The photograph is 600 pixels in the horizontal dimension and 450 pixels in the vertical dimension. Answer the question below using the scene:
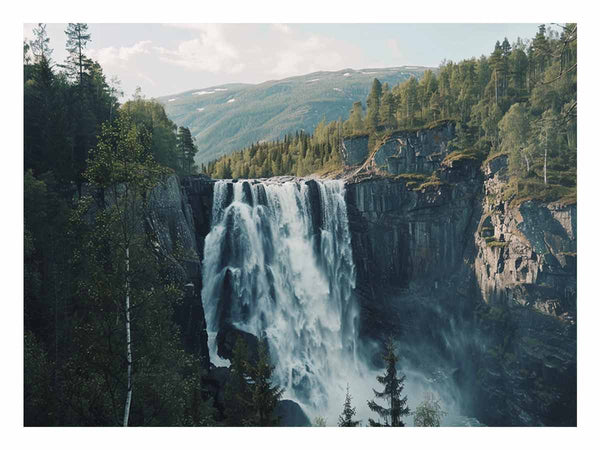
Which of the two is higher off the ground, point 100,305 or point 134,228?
point 134,228

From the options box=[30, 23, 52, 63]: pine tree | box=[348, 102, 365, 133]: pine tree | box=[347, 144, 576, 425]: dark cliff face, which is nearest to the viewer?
box=[30, 23, 52, 63]: pine tree

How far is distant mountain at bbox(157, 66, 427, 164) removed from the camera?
307 feet

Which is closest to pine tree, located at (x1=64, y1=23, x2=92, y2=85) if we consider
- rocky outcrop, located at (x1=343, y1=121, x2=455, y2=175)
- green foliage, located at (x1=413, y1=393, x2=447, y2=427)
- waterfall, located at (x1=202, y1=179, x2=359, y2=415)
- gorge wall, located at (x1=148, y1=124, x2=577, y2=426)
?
gorge wall, located at (x1=148, y1=124, x2=577, y2=426)

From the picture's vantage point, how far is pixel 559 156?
26.0 m

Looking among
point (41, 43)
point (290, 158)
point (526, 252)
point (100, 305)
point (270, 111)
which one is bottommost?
point (100, 305)

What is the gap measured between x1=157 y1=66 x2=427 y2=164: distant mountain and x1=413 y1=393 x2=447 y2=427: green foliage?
69.4 meters

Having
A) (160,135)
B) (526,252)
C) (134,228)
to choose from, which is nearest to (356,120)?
(526,252)

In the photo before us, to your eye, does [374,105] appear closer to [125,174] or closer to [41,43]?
[41,43]

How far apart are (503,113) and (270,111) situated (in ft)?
252

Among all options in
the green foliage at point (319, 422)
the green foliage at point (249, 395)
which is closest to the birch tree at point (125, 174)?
the green foliage at point (249, 395)

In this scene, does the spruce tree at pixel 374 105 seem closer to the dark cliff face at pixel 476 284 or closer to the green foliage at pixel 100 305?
the dark cliff face at pixel 476 284

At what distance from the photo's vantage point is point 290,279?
92.5ft

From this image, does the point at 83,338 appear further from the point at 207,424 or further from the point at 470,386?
the point at 470,386

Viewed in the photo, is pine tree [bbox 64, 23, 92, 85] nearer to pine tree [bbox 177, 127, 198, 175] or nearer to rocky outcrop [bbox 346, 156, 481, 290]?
pine tree [bbox 177, 127, 198, 175]
